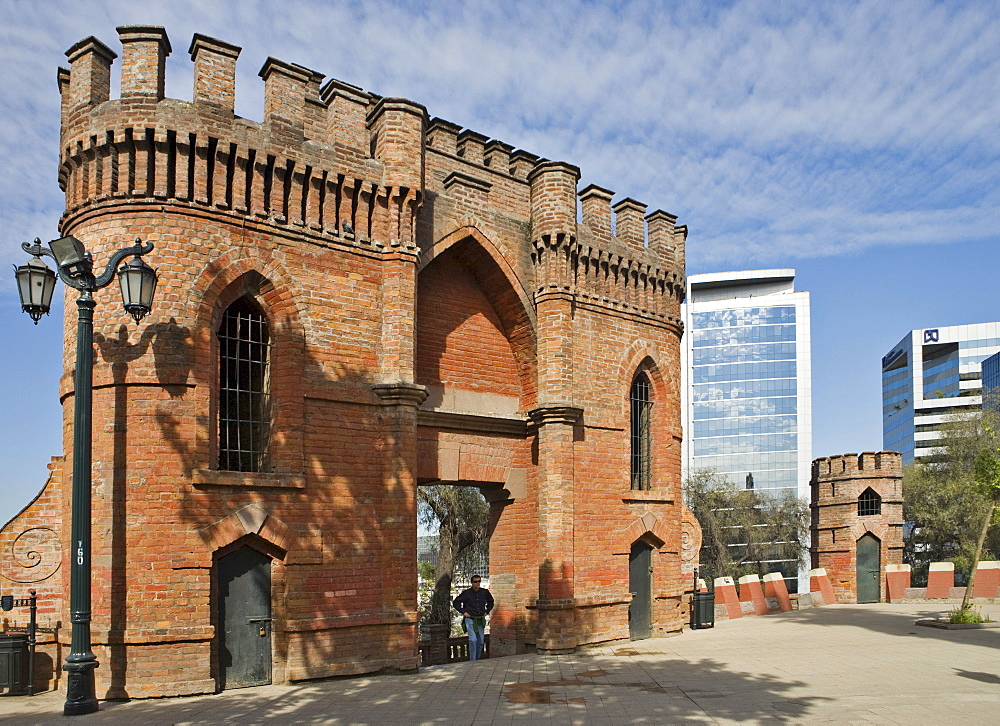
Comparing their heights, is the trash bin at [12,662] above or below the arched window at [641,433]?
below

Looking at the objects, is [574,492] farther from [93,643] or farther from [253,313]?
[93,643]

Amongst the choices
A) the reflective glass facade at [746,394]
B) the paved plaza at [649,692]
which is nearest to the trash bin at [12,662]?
the paved plaza at [649,692]

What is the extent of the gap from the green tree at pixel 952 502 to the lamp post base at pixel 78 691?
31.9 meters

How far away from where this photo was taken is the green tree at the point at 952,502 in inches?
1346

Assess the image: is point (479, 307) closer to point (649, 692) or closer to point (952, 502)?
point (649, 692)

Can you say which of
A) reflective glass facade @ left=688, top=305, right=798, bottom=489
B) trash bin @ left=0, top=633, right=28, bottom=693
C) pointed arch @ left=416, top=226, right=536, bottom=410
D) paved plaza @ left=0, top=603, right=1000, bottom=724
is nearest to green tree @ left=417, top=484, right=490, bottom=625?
pointed arch @ left=416, top=226, right=536, bottom=410

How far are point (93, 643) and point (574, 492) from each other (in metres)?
7.50

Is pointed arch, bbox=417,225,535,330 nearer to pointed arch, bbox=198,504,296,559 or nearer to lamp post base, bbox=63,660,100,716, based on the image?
pointed arch, bbox=198,504,296,559

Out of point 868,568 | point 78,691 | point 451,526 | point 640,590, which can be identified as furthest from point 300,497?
point 868,568

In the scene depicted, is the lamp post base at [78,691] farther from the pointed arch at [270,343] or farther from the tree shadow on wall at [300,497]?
the pointed arch at [270,343]

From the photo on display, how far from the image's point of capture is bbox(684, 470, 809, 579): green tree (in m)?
53.1

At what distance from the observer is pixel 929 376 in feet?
335

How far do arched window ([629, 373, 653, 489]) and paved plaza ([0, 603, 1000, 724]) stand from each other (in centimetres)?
307

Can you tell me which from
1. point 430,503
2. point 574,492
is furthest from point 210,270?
point 430,503
